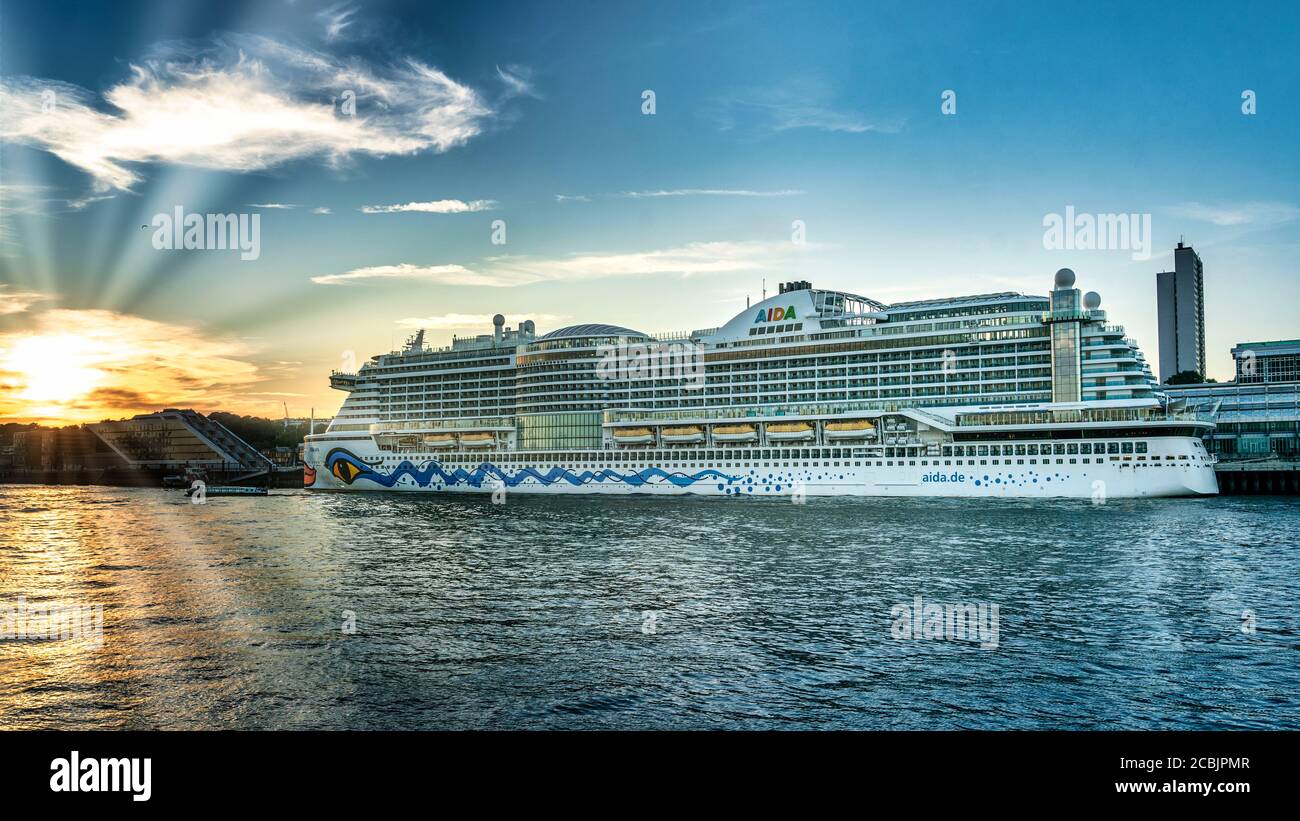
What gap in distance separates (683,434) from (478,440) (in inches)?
921

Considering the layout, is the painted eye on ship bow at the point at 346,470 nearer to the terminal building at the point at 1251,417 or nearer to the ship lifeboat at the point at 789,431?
the ship lifeboat at the point at 789,431

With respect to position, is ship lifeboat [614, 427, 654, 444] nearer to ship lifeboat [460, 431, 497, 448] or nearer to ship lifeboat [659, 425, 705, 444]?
ship lifeboat [659, 425, 705, 444]

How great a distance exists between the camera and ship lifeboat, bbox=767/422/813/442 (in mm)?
72188

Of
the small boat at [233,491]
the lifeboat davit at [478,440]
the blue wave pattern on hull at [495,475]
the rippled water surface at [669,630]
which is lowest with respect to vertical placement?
the small boat at [233,491]

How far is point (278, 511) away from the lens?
70.1m

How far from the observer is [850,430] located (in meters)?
70.2

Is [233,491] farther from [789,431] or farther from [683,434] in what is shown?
[789,431]

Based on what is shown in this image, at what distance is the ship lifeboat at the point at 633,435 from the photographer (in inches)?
3137

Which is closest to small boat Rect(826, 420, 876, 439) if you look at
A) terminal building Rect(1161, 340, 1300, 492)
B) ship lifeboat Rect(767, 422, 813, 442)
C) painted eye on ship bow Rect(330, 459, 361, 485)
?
ship lifeboat Rect(767, 422, 813, 442)

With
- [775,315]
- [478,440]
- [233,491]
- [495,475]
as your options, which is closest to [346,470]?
[478,440]

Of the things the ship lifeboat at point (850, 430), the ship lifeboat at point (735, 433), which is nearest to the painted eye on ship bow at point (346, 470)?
the ship lifeboat at point (735, 433)

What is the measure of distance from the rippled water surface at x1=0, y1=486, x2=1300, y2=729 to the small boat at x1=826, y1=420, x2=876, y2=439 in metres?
25.4

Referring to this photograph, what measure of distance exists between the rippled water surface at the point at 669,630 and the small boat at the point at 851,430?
25.4 m
